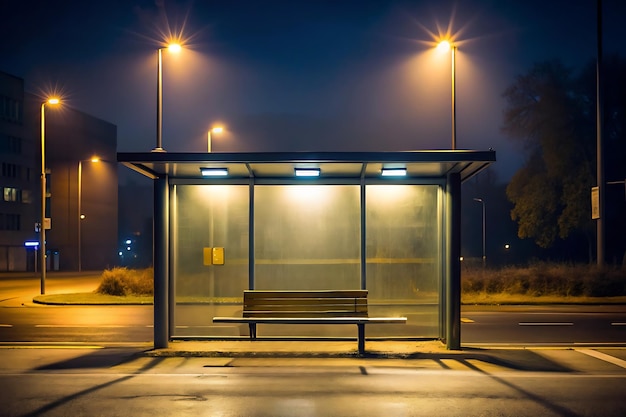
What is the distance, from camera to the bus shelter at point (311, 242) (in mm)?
12828

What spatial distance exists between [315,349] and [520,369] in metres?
3.40

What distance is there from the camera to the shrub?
27.1 meters

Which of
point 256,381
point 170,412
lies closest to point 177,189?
point 256,381

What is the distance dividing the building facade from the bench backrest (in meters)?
54.3

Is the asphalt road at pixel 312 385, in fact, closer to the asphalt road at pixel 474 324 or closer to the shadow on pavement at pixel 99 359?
the shadow on pavement at pixel 99 359

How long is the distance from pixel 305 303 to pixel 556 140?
2993 cm

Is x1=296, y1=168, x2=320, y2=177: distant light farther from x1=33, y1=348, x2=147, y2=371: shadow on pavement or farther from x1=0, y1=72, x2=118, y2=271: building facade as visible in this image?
x1=0, y1=72, x2=118, y2=271: building facade

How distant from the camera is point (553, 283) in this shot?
2600 centimetres

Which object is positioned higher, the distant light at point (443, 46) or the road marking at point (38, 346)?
the distant light at point (443, 46)

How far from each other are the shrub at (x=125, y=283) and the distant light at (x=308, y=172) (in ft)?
51.5

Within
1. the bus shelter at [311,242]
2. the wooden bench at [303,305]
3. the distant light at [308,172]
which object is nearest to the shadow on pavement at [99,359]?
the bus shelter at [311,242]

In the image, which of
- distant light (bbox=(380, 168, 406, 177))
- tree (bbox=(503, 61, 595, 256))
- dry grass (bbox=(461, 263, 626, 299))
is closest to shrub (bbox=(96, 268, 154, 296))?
dry grass (bbox=(461, 263, 626, 299))

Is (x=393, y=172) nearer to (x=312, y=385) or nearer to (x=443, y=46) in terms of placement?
(x=312, y=385)

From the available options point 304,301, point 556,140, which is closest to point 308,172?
point 304,301
